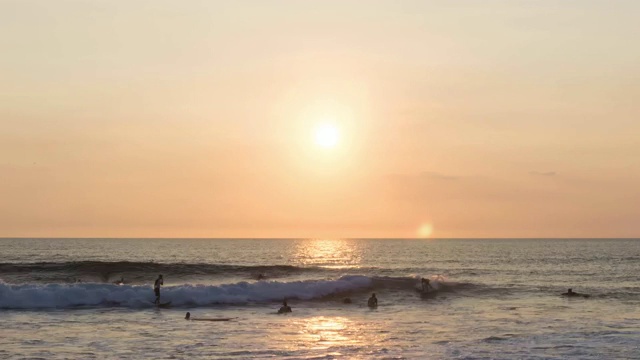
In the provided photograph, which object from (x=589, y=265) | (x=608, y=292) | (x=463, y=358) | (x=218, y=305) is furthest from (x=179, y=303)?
(x=589, y=265)

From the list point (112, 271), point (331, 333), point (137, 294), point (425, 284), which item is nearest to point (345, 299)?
point (425, 284)

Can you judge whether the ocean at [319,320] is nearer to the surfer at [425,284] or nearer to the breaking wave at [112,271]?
the breaking wave at [112,271]

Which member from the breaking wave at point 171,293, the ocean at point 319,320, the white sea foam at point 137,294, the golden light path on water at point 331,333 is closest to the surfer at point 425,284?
the ocean at point 319,320

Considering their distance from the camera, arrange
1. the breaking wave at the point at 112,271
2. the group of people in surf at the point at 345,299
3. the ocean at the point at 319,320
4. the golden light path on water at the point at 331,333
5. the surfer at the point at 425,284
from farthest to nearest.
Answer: the breaking wave at the point at 112,271
the surfer at the point at 425,284
the group of people in surf at the point at 345,299
the golden light path on water at the point at 331,333
the ocean at the point at 319,320

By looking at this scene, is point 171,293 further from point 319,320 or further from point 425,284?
point 425,284

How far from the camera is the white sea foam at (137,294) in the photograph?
44500 millimetres

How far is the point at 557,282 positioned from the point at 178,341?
4646cm

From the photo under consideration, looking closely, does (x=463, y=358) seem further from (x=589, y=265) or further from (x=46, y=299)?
(x=589, y=265)

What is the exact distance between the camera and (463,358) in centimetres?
2683

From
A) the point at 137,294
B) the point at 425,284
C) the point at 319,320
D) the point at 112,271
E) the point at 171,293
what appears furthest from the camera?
the point at 112,271

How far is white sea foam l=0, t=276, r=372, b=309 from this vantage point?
44.5 metres

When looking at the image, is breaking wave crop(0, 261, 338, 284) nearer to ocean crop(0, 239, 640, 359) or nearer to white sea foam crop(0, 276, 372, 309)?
ocean crop(0, 239, 640, 359)

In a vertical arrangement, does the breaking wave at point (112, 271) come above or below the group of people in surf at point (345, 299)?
above

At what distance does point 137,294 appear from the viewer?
4684 centimetres
